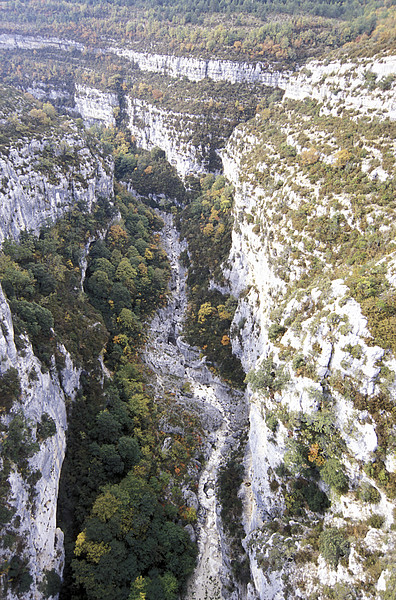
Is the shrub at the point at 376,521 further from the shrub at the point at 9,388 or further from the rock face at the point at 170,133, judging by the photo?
the rock face at the point at 170,133

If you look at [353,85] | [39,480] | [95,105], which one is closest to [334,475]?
[39,480]

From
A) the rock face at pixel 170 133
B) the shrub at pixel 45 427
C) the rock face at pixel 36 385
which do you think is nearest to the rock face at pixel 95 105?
the rock face at pixel 170 133

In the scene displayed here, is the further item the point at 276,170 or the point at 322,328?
the point at 276,170

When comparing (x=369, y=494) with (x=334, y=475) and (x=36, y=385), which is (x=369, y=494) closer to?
(x=334, y=475)

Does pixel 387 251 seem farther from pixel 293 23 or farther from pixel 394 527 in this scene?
pixel 293 23

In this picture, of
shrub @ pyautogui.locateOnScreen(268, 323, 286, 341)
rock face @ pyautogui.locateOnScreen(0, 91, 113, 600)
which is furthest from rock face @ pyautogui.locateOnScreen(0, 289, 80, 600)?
shrub @ pyautogui.locateOnScreen(268, 323, 286, 341)

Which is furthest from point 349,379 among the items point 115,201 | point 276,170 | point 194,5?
point 194,5
